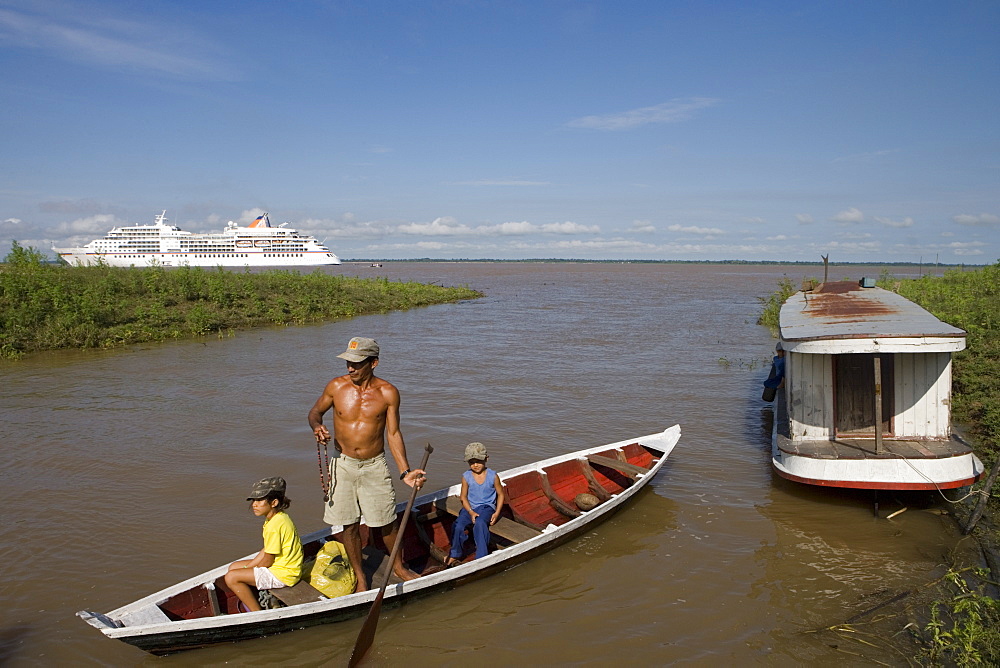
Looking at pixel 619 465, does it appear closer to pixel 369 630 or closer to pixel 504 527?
pixel 504 527

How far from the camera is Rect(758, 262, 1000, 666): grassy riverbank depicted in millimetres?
4449

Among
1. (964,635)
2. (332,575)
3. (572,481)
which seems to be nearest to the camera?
(964,635)

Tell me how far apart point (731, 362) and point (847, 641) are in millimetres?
12503

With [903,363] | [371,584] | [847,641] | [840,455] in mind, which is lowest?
[847,641]

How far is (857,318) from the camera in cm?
788

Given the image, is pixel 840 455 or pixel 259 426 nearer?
pixel 840 455

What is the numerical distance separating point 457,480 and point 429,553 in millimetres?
2346

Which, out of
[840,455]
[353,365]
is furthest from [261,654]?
[840,455]

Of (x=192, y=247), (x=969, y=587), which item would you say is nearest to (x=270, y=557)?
(x=969, y=587)

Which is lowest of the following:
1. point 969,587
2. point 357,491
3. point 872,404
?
point 969,587

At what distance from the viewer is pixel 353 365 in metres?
4.93

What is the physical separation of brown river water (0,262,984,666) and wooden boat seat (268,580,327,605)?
1.17 feet

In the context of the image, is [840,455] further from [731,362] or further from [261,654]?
[731,362]

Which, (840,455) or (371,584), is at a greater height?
(840,455)
